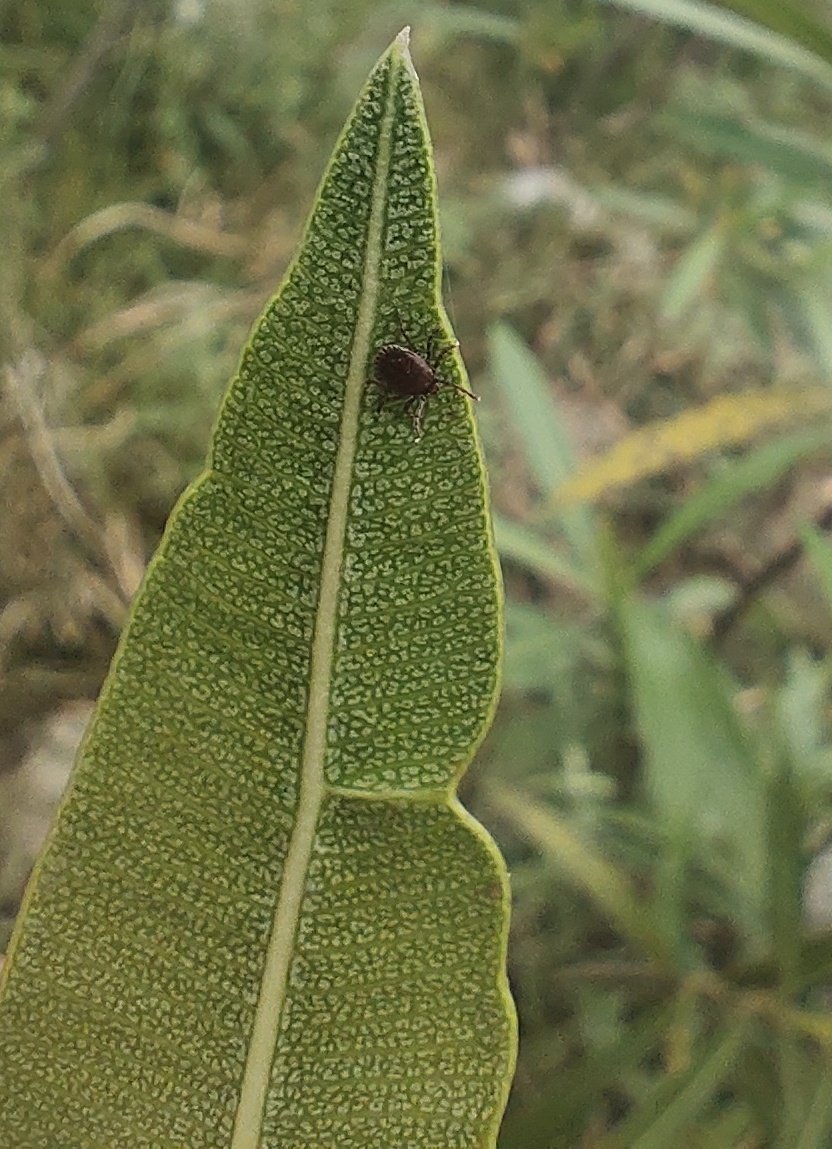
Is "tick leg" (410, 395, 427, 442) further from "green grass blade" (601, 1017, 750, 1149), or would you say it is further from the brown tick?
"green grass blade" (601, 1017, 750, 1149)

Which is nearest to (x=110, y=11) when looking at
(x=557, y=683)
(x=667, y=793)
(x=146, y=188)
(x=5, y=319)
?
(x=146, y=188)

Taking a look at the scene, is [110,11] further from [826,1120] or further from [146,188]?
[826,1120]

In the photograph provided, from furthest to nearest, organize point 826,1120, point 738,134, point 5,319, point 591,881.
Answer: point 5,319, point 738,134, point 591,881, point 826,1120

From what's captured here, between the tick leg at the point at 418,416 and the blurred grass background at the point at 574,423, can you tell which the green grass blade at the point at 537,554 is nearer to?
the blurred grass background at the point at 574,423

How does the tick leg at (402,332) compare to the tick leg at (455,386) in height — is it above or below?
above

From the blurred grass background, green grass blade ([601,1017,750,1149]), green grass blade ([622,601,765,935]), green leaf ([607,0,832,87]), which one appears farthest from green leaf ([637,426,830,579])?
green grass blade ([601,1017,750,1149])

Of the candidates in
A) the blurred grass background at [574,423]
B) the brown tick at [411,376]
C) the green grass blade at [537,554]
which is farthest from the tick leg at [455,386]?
the green grass blade at [537,554]

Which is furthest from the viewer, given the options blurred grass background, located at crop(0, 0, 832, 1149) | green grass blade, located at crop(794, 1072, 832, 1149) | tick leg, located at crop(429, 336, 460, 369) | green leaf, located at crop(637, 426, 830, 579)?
green leaf, located at crop(637, 426, 830, 579)
